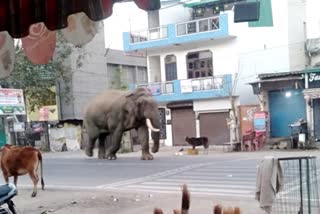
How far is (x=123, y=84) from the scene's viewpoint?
37.7 metres

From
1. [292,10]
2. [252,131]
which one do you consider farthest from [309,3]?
[252,131]

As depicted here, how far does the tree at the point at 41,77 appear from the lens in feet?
101

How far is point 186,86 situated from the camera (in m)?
29.1

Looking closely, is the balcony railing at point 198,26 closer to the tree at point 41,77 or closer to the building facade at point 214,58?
the building facade at point 214,58

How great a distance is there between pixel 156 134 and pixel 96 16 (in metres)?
14.3

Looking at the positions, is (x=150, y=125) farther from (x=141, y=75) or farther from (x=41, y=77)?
(x=141, y=75)

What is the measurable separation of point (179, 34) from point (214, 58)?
240 centimetres

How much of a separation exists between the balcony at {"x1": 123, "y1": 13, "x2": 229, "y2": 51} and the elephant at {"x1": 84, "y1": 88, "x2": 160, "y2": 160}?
27.2ft

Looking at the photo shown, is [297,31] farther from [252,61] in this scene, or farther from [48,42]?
[48,42]

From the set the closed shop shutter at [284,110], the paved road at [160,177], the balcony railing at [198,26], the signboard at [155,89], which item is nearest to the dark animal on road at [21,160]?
the paved road at [160,177]

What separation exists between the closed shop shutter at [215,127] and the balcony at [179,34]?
419 cm

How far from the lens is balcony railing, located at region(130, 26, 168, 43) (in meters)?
30.3

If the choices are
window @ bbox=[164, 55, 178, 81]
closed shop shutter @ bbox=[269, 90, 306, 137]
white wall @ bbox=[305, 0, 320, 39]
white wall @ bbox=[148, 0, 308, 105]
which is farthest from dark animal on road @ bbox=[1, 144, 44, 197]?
white wall @ bbox=[305, 0, 320, 39]

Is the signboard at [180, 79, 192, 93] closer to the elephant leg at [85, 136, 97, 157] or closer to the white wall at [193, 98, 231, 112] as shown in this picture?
the white wall at [193, 98, 231, 112]
